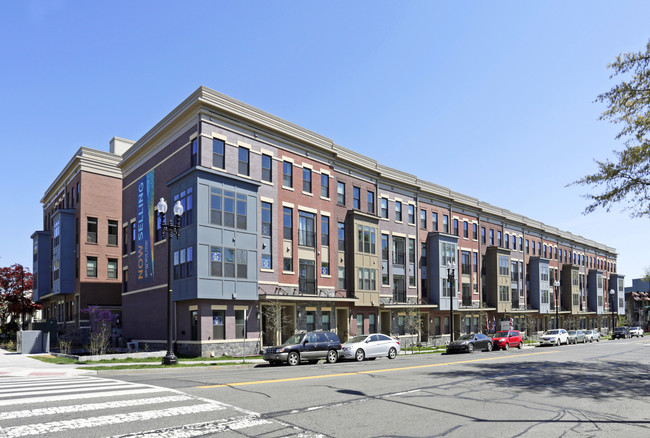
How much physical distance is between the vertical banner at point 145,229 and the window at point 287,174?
31.9 feet

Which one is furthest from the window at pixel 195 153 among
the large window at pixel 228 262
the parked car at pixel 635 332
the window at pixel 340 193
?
the parked car at pixel 635 332

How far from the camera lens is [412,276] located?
49719 millimetres

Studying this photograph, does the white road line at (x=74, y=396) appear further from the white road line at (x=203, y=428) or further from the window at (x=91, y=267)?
the window at (x=91, y=267)

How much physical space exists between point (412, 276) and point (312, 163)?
17232 mm

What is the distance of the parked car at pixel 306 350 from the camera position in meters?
24.4

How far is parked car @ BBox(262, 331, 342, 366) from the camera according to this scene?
960 inches

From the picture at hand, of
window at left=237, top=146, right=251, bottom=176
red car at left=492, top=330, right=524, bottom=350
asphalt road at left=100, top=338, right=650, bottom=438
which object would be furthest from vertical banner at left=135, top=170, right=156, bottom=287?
red car at left=492, top=330, right=524, bottom=350

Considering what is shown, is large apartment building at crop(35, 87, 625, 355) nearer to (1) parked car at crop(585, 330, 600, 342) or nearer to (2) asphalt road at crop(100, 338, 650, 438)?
(1) parked car at crop(585, 330, 600, 342)

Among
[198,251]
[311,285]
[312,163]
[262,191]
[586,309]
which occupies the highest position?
[312,163]

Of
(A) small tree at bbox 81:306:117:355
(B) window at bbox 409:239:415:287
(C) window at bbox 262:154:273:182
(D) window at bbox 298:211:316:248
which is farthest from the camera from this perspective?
(B) window at bbox 409:239:415:287

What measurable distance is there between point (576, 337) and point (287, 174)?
38102 millimetres

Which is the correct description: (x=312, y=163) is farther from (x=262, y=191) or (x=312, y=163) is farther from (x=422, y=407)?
(x=422, y=407)

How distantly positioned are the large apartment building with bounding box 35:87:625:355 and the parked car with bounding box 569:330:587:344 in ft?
29.3

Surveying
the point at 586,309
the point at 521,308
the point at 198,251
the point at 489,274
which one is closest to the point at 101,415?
the point at 198,251
